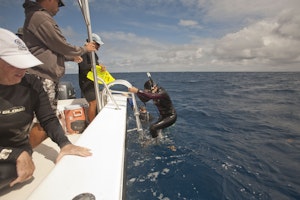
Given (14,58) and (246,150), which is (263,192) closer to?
(246,150)

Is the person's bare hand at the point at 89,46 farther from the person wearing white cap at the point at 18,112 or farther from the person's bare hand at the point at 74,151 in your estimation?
the person's bare hand at the point at 74,151

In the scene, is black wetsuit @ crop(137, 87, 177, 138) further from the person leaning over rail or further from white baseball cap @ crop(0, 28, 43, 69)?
white baseball cap @ crop(0, 28, 43, 69)

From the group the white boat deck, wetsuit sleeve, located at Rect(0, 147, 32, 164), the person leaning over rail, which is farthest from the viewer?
the person leaning over rail

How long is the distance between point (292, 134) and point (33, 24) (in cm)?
984

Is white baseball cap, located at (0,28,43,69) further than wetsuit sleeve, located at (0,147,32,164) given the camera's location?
No

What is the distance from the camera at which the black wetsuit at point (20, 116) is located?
165 cm

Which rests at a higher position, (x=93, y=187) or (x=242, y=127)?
(x=93, y=187)

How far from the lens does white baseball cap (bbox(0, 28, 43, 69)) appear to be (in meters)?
1.42

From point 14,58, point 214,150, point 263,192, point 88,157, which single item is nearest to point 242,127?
point 214,150

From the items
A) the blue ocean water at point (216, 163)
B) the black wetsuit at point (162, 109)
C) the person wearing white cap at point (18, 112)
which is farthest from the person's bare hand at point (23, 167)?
the black wetsuit at point (162, 109)

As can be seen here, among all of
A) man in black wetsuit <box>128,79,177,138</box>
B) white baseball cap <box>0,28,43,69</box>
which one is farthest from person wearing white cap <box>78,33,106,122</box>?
white baseball cap <box>0,28,43,69</box>

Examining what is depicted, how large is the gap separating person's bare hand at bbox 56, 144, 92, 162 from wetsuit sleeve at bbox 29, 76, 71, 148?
0.54ft

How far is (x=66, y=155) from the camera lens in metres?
1.74


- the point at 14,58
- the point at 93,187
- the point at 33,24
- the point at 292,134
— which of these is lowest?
the point at 292,134
